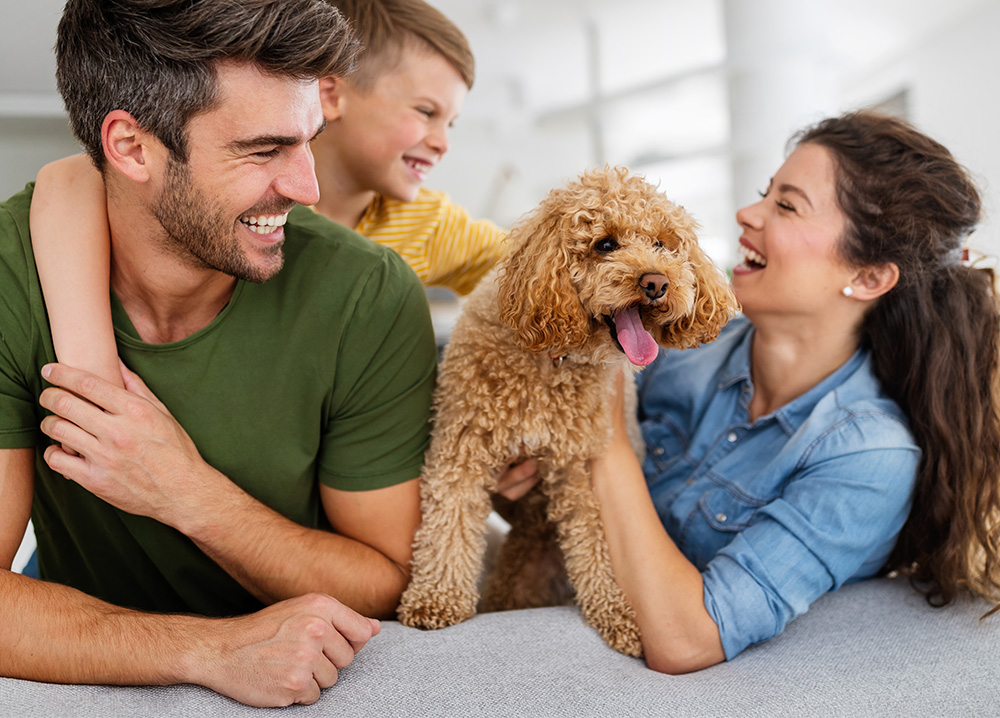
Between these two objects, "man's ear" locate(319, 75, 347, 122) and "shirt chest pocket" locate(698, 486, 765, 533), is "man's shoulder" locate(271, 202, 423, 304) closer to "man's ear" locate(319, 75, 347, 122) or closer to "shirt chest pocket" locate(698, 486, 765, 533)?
"man's ear" locate(319, 75, 347, 122)

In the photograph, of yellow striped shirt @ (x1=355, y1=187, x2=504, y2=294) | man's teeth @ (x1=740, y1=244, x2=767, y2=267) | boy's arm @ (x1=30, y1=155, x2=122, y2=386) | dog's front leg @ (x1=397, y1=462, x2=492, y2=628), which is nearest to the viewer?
boy's arm @ (x1=30, y1=155, x2=122, y2=386)

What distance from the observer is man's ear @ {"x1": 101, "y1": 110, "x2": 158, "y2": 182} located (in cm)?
118

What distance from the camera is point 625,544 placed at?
4.52 feet

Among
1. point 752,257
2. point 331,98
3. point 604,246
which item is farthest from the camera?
point 331,98

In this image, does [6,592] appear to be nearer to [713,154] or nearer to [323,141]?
[323,141]

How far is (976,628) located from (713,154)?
375cm

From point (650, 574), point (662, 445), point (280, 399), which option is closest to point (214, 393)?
point (280, 399)

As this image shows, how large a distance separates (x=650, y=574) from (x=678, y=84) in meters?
4.48

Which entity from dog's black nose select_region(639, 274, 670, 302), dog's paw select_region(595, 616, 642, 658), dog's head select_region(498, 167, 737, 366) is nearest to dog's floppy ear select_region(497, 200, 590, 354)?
dog's head select_region(498, 167, 737, 366)

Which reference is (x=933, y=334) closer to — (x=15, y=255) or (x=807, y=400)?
(x=807, y=400)

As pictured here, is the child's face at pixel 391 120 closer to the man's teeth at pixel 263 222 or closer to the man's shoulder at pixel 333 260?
the man's shoulder at pixel 333 260

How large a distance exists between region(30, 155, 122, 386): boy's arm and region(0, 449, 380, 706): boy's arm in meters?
0.33

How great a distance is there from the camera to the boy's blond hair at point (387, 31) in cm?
185

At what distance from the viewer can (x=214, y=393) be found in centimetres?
130
